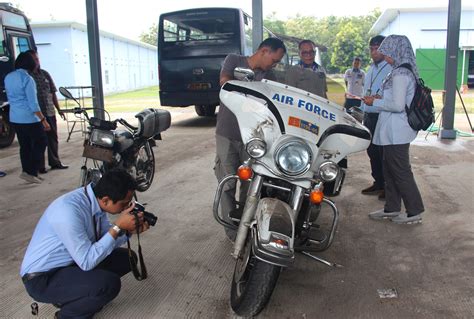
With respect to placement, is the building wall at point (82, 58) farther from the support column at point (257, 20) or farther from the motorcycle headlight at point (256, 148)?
the motorcycle headlight at point (256, 148)

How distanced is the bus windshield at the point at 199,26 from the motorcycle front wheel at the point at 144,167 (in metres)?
6.52

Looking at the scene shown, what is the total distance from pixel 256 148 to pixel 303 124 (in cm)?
29

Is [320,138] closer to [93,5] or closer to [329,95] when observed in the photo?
[329,95]

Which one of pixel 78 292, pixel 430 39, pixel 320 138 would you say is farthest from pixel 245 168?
pixel 430 39

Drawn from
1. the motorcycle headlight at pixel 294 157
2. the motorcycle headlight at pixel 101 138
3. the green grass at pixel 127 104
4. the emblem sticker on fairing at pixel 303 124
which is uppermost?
the emblem sticker on fairing at pixel 303 124

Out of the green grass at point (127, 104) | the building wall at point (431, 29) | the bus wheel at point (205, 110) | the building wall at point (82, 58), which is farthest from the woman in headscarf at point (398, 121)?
the building wall at point (431, 29)

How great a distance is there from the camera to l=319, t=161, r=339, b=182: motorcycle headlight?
104 inches

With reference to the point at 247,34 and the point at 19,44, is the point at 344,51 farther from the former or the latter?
the point at 19,44

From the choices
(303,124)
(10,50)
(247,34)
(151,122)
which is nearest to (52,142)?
(151,122)

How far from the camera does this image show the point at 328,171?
8.66 ft

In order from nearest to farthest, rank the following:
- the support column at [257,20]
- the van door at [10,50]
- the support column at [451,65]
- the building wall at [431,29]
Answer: the support column at [451,65] → the van door at [10,50] → the support column at [257,20] → the building wall at [431,29]

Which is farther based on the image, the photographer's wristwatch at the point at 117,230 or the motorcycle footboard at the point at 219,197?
the motorcycle footboard at the point at 219,197

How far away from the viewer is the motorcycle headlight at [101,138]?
425cm

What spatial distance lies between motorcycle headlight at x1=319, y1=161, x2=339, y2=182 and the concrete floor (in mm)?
833
